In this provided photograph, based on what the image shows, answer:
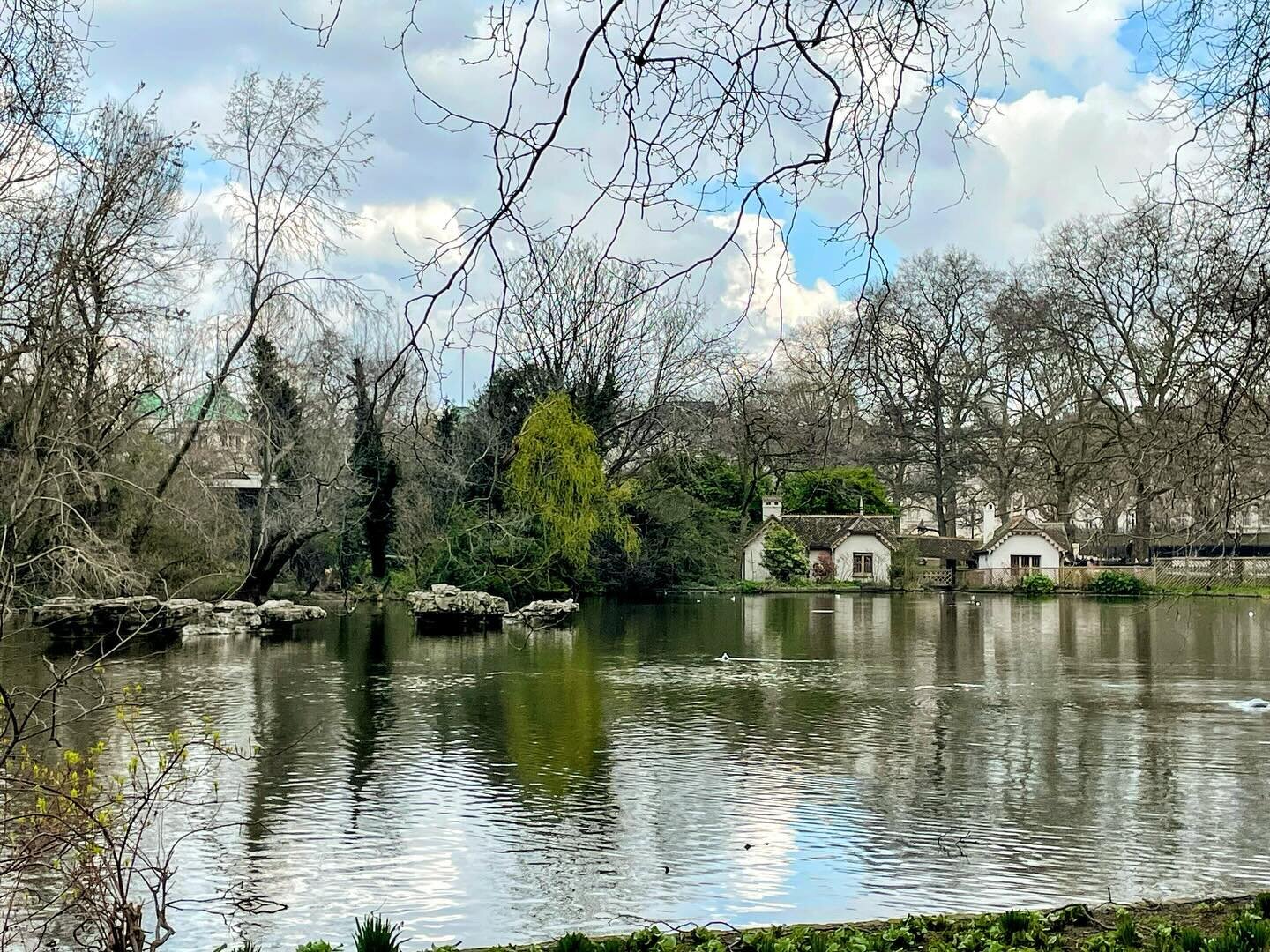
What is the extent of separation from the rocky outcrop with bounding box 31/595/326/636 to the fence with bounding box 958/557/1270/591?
2726cm

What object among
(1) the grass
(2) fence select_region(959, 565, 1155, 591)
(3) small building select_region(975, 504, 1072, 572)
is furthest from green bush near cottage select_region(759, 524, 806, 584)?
(1) the grass

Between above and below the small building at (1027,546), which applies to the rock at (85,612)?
below

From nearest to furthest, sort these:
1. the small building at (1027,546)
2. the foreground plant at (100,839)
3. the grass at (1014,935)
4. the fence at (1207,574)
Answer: the grass at (1014,935), the foreground plant at (100,839), the fence at (1207,574), the small building at (1027,546)

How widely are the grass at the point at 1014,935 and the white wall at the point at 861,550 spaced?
43195 mm

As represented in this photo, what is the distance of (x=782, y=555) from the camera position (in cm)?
4700

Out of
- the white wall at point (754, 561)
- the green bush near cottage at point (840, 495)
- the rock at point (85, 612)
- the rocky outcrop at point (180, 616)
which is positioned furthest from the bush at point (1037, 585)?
the rock at point (85, 612)

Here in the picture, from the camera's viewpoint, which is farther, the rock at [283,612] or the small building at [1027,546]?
the small building at [1027,546]

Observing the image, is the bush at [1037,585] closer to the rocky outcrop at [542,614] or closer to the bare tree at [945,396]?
the bare tree at [945,396]

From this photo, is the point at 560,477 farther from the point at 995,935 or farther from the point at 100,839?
the point at 995,935

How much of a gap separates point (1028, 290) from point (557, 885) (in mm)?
36998

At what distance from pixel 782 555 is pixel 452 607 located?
20.6 m

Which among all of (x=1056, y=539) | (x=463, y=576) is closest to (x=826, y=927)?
(x=463, y=576)

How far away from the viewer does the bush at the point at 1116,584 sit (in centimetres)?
4234

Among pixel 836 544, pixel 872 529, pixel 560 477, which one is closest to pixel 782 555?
pixel 836 544
